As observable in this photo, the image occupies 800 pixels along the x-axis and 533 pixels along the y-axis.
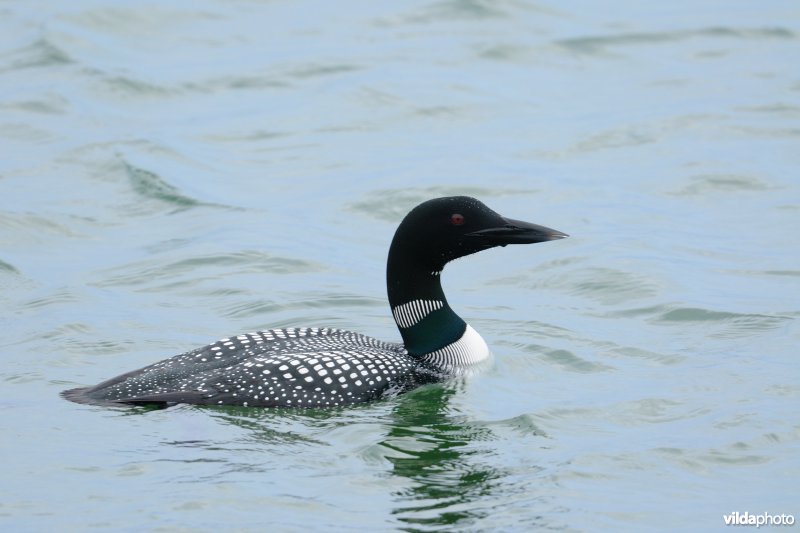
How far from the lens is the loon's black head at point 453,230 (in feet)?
22.6

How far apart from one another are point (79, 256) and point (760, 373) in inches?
176

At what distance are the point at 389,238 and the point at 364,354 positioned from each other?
3.37 m

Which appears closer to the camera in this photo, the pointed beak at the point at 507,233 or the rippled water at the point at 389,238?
the rippled water at the point at 389,238

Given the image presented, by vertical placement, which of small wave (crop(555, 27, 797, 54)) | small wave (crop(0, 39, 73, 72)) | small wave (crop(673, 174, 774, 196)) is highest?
small wave (crop(555, 27, 797, 54))

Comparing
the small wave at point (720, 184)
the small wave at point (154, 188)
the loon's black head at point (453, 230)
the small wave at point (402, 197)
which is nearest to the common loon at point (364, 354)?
the loon's black head at point (453, 230)

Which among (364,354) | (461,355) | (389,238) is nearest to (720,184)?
(389,238)

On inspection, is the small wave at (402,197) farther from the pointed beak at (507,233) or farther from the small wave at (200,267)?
the pointed beak at (507,233)

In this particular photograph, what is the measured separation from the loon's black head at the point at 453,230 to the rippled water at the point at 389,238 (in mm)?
674

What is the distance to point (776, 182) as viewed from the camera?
10.7m

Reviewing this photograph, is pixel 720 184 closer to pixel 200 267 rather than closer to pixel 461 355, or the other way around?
pixel 200 267

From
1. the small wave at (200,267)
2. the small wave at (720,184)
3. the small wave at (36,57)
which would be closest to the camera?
the small wave at (200,267)

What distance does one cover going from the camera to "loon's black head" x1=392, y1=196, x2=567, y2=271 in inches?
271

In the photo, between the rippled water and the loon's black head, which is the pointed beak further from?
the rippled water

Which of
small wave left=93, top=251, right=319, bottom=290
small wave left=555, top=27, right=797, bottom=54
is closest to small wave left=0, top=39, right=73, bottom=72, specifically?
small wave left=555, top=27, right=797, bottom=54
